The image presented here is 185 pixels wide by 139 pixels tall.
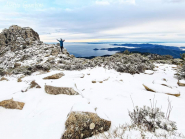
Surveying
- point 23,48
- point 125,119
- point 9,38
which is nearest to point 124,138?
point 125,119

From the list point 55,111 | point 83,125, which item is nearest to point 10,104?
point 55,111

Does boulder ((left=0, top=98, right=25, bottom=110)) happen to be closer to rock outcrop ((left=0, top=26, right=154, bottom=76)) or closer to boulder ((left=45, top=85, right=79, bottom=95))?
boulder ((left=45, top=85, right=79, bottom=95))

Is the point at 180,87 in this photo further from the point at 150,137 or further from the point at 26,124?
the point at 26,124

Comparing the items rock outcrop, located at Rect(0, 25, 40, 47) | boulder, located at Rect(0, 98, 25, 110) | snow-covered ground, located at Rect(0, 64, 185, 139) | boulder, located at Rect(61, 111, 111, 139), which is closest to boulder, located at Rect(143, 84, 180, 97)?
snow-covered ground, located at Rect(0, 64, 185, 139)

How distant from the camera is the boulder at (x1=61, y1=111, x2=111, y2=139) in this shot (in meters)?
1.88

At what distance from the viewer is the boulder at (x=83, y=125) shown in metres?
1.88

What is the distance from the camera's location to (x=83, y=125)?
1958 millimetres

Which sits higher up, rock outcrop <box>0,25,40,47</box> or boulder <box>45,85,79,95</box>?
rock outcrop <box>0,25,40,47</box>

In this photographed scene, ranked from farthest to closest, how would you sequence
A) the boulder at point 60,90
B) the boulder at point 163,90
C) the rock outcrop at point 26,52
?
the rock outcrop at point 26,52 < the boulder at point 163,90 < the boulder at point 60,90

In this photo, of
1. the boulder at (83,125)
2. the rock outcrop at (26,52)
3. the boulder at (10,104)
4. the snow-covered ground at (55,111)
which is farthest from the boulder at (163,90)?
the rock outcrop at (26,52)

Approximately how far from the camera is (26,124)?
2.37 m

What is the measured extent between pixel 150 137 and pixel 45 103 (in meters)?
2.77

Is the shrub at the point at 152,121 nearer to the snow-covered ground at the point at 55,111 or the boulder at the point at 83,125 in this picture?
the snow-covered ground at the point at 55,111

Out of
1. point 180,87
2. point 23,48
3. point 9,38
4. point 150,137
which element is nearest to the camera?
point 150,137
